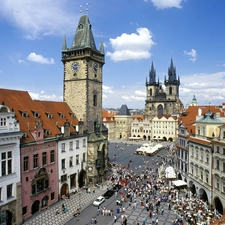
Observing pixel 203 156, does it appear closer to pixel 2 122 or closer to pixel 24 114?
pixel 24 114

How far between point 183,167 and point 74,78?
89.5 feet

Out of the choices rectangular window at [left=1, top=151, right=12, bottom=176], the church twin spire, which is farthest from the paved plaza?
the church twin spire

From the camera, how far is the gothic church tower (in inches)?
5413

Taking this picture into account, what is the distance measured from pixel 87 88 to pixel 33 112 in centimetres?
1177

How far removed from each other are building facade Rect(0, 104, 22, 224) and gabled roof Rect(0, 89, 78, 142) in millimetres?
2512

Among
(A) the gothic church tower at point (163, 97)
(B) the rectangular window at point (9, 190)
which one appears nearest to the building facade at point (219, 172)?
(B) the rectangular window at point (9, 190)

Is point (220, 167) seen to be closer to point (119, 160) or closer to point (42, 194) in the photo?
point (42, 194)

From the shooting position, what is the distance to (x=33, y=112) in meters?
36.3

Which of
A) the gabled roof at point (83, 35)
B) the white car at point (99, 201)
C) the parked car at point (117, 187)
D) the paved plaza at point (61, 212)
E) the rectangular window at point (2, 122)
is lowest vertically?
the paved plaza at point (61, 212)

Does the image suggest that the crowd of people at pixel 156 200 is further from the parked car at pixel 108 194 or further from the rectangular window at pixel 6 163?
the rectangular window at pixel 6 163

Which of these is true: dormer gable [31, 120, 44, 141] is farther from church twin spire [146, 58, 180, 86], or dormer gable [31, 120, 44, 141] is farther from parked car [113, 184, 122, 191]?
church twin spire [146, 58, 180, 86]

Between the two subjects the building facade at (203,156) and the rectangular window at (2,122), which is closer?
the rectangular window at (2,122)

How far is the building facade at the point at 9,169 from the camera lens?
27000 millimetres

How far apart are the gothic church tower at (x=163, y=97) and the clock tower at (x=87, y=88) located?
309 ft
